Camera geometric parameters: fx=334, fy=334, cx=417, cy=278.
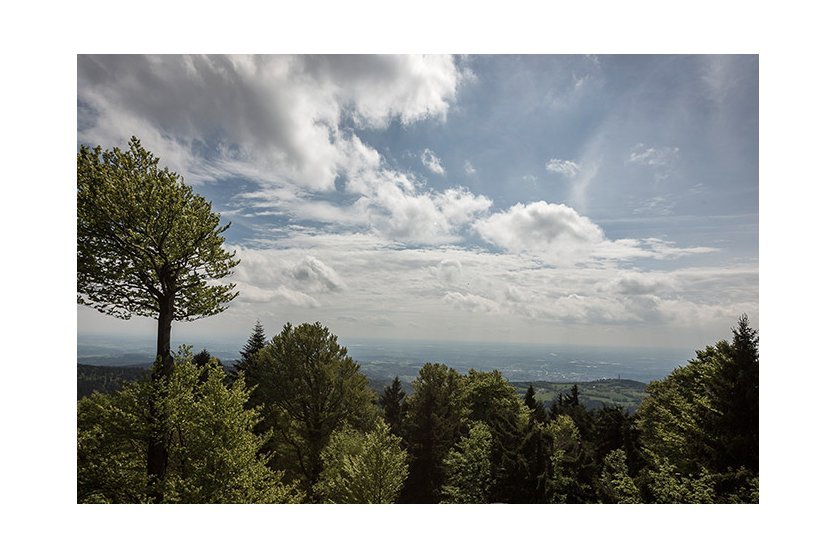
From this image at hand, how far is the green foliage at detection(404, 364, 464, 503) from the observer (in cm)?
1320

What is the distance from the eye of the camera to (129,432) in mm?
8008

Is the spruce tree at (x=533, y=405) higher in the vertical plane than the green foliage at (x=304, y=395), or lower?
lower

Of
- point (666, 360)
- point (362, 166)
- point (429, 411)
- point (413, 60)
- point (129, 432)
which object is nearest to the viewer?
point (129, 432)

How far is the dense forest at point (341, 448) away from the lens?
8.12m

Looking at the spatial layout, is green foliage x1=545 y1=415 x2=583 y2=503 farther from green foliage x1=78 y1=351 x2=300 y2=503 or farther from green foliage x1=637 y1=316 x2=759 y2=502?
green foliage x1=78 y1=351 x2=300 y2=503

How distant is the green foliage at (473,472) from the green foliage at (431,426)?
125 centimetres

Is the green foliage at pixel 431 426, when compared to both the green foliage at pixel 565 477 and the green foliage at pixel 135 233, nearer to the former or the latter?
the green foliage at pixel 565 477

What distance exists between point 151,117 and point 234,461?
908 centimetres

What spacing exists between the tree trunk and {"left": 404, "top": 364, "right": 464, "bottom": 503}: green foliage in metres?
8.16

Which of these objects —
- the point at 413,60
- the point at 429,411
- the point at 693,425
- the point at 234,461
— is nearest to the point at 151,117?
the point at 413,60

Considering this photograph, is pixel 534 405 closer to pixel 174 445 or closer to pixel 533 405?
pixel 533 405

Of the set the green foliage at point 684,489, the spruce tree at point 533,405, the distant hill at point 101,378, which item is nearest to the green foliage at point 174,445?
the distant hill at point 101,378

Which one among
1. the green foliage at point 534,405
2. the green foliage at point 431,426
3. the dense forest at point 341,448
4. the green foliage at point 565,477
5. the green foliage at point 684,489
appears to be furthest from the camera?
the green foliage at point 534,405
